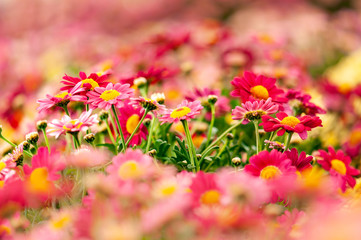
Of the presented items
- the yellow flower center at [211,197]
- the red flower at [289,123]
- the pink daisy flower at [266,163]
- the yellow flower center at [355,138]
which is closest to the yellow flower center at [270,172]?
the pink daisy flower at [266,163]

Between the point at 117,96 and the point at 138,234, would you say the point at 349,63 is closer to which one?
the point at 117,96

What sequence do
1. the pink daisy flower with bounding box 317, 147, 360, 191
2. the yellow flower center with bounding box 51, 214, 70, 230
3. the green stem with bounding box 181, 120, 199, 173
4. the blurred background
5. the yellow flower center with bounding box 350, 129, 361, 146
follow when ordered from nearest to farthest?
the yellow flower center with bounding box 51, 214, 70, 230, the green stem with bounding box 181, 120, 199, 173, the pink daisy flower with bounding box 317, 147, 360, 191, the yellow flower center with bounding box 350, 129, 361, 146, the blurred background

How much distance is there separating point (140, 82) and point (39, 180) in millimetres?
548

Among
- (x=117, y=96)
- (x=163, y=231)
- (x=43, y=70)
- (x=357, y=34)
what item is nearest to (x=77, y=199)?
(x=117, y=96)

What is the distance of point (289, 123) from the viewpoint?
95 cm

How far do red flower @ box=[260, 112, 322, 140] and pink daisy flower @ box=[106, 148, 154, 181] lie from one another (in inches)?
13.8

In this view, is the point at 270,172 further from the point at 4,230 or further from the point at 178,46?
the point at 178,46

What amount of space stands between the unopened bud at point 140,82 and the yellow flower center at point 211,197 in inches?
25.1

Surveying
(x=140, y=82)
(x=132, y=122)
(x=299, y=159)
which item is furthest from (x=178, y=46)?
(x=299, y=159)

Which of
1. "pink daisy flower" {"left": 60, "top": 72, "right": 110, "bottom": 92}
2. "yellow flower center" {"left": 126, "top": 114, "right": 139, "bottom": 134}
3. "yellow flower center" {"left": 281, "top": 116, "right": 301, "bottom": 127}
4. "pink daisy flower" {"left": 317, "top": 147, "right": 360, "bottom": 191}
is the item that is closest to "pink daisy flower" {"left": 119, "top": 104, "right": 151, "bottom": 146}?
"yellow flower center" {"left": 126, "top": 114, "right": 139, "bottom": 134}

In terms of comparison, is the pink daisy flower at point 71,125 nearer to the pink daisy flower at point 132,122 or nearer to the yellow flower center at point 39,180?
the yellow flower center at point 39,180

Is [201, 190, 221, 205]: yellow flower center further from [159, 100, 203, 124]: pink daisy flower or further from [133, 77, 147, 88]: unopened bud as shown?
[133, 77, 147, 88]: unopened bud

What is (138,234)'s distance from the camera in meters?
0.54

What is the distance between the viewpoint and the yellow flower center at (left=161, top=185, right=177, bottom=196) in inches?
25.9
